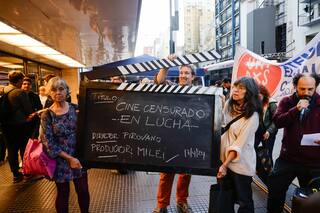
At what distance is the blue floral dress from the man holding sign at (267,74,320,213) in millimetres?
1976

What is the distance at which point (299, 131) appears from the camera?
2.89 meters

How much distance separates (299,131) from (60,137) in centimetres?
222

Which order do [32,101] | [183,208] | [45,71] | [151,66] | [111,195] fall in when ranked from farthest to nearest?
[45,71], [32,101], [111,195], [183,208], [151,66]

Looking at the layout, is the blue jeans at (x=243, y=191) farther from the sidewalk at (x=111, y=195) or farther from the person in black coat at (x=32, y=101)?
the person in black coat at (x=32, y=101)

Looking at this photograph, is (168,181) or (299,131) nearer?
(299,131)

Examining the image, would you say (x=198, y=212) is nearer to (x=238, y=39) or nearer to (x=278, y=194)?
(x=278, y=194)

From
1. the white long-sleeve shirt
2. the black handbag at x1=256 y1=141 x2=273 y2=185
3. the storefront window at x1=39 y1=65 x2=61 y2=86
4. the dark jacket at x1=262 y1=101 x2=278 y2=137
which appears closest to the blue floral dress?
the white long-sleeve shirt

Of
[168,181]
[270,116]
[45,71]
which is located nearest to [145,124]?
[168,181]

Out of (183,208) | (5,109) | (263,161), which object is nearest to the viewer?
(263,161)

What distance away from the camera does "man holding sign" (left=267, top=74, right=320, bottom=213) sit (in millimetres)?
2828

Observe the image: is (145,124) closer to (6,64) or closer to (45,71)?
(6,64)

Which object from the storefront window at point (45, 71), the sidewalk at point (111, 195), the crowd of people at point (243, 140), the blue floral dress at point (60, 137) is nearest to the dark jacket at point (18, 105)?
the sidewalk at point (111, 195)

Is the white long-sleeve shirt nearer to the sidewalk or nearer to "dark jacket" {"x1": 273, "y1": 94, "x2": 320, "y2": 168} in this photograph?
"dark jacket" {"x1": 273, "y1": 94, "x2": 320, "y2": 168}

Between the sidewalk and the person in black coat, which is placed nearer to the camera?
the sidewalk
